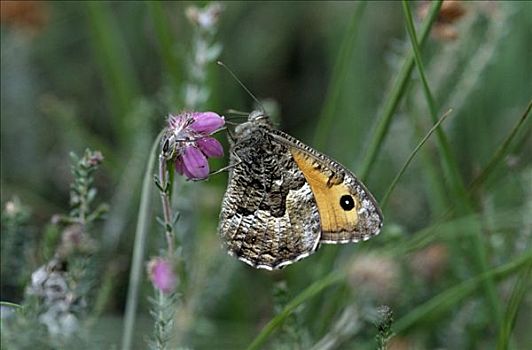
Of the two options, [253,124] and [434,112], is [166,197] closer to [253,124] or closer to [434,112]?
[253,124]

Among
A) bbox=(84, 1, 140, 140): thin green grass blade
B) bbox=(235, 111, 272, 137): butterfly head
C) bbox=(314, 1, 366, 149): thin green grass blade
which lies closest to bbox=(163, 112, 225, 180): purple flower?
bbox=(235, 111, 272, 137): butterfly head

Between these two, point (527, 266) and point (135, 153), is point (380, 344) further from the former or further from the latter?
point (135, 153)

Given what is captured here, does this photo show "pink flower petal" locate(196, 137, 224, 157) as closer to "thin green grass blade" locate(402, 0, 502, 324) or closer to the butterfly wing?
the butterfly wing

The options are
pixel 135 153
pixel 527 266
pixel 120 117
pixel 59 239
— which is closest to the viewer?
pixel 527 266

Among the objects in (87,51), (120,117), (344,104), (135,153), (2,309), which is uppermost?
(87,51)

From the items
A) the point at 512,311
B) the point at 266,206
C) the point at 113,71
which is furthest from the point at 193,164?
the point at 113,71

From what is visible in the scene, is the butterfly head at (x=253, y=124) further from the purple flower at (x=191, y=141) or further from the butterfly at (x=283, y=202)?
the purple flower at (x=191, y=141)

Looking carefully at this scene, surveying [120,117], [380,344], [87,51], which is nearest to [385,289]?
[380,344]
